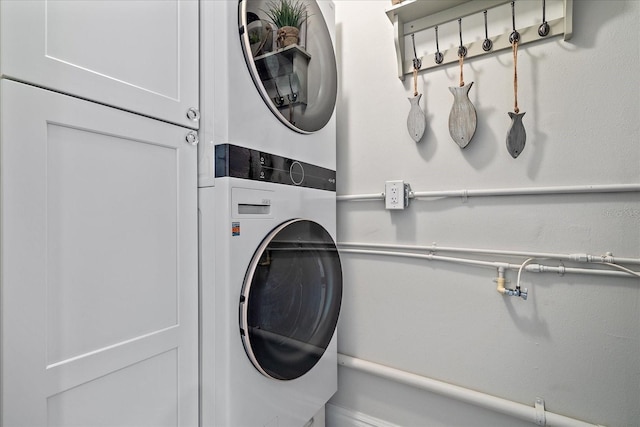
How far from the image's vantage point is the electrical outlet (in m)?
1.29

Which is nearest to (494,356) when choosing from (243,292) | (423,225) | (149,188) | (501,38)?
(423,225)

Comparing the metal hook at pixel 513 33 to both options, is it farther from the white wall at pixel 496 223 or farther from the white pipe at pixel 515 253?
the white pipe at pixel 515 253

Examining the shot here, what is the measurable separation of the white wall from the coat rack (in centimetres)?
4

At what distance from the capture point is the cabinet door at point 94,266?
57 centimetres

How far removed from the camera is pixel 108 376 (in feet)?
2.28

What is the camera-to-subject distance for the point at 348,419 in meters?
1.42

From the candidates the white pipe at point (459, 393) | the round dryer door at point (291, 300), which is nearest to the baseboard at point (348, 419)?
the white pipe at point (459, 393)

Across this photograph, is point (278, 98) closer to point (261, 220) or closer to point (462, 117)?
point (261, 220)

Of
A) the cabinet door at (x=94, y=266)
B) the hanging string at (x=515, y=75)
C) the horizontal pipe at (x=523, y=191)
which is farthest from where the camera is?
the hanging string at (x=515, y=75)

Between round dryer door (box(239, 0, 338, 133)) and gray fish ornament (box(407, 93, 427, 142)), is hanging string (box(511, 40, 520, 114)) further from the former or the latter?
round dryer door (box(239, 0, 338, 133))

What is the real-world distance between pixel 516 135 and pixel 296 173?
0.78 meters

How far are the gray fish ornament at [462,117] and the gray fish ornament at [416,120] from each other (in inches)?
4.3

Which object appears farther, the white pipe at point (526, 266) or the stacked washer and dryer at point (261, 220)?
the white pipe at point (526, 266)

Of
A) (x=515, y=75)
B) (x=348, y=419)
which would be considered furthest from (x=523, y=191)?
(x=348, y=419)
